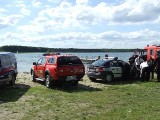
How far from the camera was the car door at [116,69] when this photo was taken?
21.4m

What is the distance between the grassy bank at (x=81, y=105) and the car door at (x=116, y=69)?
4577 millimetres

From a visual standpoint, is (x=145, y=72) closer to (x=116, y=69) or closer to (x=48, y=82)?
(x=116, y=69)

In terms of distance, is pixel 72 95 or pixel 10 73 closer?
pixel 72 95

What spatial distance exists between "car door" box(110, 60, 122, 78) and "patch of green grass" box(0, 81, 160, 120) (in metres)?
4.58

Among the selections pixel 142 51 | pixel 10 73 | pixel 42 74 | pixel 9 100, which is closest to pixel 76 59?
pixel 42 74

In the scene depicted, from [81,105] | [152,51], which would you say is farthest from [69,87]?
[152,51]

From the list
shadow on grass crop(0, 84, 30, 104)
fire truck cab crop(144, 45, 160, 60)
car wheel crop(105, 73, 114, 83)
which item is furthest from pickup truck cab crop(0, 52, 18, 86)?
fire truck cab crop(144, 45, 160, 60)

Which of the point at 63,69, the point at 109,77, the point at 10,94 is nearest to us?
the point at 10,94

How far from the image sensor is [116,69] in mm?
21609

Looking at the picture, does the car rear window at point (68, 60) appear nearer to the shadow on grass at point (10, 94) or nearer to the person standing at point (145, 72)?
the shadow on grass at point (10, 94)

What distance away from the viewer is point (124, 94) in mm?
15328

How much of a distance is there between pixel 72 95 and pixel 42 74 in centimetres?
477

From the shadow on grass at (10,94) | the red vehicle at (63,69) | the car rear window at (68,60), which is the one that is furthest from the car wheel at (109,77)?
the shadow on grass at (10,94)

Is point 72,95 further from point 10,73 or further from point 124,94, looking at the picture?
point 10,73
